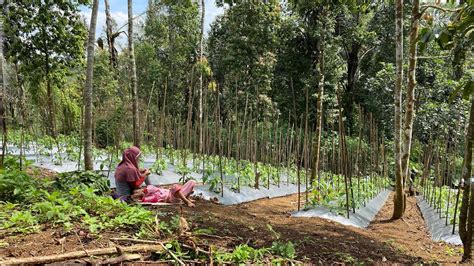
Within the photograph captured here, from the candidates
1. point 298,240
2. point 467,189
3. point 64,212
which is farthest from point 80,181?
point 467,189

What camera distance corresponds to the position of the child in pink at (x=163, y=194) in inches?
192

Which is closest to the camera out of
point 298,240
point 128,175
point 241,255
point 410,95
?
point 241,255

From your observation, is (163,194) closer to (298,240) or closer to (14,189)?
(14,189)

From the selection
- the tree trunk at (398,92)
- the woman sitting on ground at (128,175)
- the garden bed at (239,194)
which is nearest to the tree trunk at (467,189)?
the tree trunk at (398,92)

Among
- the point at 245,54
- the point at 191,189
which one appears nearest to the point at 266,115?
the point at 245,54

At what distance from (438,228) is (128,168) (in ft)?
15.8

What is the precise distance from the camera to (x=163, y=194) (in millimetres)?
5051

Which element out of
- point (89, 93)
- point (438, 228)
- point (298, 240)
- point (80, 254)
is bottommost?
point (438, 228)

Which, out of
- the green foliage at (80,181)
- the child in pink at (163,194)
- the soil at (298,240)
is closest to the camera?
the soil at (298,240)

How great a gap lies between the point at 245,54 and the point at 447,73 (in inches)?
288

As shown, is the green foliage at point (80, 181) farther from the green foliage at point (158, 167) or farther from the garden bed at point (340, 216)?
the garden bed at point (340, 216)

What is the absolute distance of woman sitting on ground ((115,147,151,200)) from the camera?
15.6ft

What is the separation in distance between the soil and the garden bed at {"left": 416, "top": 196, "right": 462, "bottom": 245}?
0.15 meters

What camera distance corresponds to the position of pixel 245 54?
15031 mm
